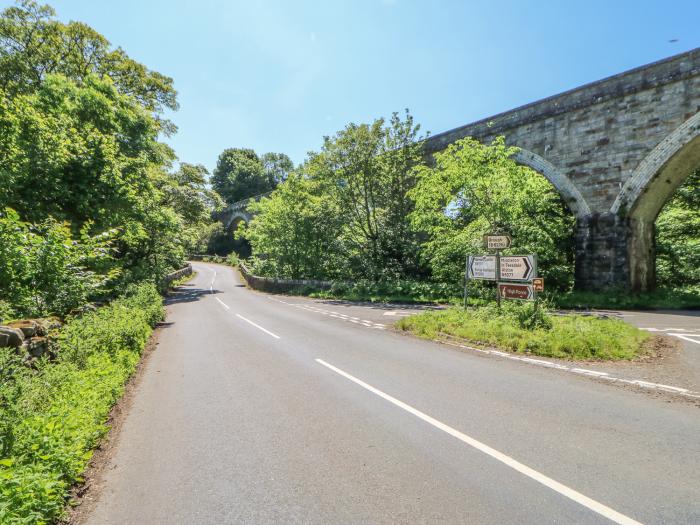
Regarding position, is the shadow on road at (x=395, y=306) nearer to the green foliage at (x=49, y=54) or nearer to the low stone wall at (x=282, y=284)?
the low stone wall at (x=282, y=284)

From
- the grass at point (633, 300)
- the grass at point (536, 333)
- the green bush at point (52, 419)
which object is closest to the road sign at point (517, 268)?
the grass at point (536, 333)

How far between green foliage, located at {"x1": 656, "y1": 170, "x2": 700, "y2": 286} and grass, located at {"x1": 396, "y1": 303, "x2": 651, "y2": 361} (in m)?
15.3

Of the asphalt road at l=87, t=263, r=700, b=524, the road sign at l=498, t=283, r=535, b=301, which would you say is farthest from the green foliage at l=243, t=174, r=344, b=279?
the asphalt road at l=87, t=263, r=700, b=524

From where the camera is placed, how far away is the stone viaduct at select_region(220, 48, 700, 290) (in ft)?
49.8

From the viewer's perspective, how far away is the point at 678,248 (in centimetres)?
2020

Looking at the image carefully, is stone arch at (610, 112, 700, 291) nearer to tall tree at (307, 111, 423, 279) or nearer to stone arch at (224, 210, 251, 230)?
tall tree at (307, 111, 423, 279)

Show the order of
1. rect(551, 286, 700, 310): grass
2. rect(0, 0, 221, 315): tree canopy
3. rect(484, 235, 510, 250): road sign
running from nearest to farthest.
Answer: rect(0, 0, 221, 315): tree canopy → rect(484, 235, 510, 250): road sign → rect(551, 286, 700, 310): grass

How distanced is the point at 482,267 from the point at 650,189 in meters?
11.2

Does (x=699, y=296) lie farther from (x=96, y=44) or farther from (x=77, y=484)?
(x=96, y=44)

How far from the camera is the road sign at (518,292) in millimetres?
9898

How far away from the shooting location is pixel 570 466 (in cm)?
340

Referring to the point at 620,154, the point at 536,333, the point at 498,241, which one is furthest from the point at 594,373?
the point at 620,154

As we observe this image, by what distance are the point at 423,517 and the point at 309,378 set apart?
13.1 feet

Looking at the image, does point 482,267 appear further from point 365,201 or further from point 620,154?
point 365,201
